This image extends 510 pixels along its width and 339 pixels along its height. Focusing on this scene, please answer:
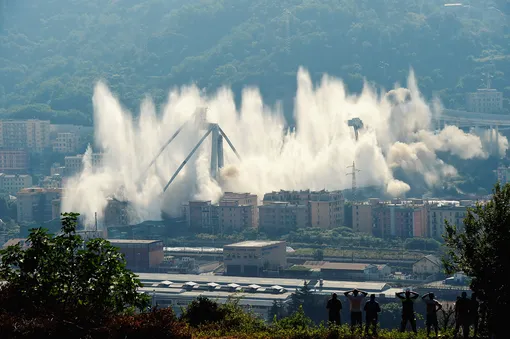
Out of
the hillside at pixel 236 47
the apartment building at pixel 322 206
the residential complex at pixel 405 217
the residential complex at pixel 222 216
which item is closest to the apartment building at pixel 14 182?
the hillside at pixel 236 47

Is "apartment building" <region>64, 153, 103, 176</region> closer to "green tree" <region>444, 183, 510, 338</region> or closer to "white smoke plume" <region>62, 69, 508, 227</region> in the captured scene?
"white smoke plume" <region>62, 69, 508, 227</region>

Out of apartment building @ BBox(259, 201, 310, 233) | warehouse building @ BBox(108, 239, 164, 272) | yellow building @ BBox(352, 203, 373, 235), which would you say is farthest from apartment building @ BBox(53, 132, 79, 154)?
warehouse building @ BBox(108, 239, 164, 272)

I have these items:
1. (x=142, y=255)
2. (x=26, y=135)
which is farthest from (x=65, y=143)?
(x=142, y=255)

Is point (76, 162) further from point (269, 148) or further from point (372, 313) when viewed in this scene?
point (372, 313)

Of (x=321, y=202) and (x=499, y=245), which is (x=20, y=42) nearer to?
(x=321, y=202)

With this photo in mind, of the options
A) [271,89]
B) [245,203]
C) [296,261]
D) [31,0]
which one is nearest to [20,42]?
[31,0]
